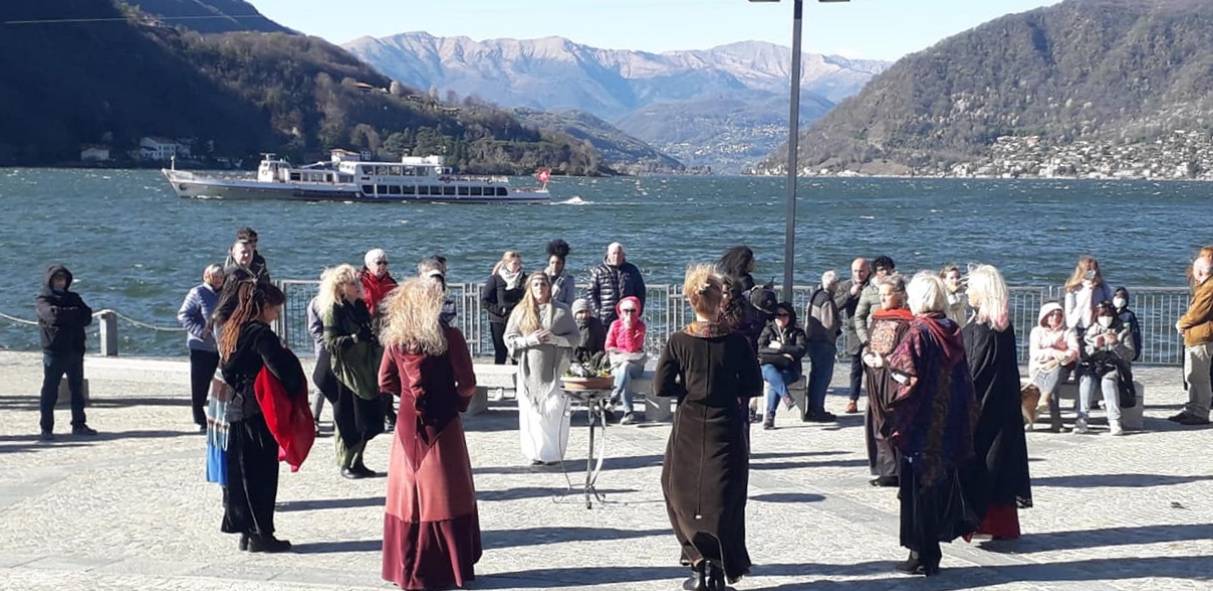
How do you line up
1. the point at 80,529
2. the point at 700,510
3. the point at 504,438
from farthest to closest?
the point at 504,438
the point at 80,529
the point at 700,510

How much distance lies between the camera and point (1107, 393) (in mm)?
12242

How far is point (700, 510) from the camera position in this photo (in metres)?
7.29

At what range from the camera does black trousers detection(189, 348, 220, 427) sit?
12.1 meters

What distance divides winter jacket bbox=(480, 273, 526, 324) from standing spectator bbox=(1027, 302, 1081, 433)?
463 cm

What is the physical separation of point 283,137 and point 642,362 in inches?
7295

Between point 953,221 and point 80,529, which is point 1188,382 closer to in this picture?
point 80,529

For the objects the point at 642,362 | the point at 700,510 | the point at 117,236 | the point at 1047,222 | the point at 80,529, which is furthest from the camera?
the point at 1047,222

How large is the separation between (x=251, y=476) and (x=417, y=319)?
56.8 inches

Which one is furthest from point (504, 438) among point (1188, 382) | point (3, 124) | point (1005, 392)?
point (3, 124)

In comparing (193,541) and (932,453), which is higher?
(932,453)

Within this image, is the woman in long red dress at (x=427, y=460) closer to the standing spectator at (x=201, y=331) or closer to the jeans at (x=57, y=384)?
the standing spectator at (x=201, y=331)

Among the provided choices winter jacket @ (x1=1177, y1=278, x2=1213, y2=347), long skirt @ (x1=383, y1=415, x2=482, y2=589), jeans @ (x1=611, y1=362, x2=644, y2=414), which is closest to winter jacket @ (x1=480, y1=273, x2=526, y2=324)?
jeans @ (x1=611, y1=362, x2=644, y2=414)

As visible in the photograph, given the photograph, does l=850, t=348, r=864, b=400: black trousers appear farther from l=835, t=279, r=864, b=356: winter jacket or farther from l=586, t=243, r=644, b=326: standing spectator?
l=586, t=243, r=644, b=326: standing spectator

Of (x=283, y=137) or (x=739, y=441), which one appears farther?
(x=283, y=137)
